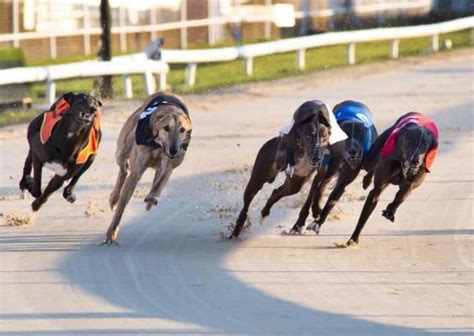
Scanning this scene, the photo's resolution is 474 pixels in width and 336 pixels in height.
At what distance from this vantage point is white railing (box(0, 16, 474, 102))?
59.3 ft

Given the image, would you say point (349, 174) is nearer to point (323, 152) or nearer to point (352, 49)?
point (323, 152)

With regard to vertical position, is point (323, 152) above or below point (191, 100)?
above

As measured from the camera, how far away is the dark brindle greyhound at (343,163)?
992 cm

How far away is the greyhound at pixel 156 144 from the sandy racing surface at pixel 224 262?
0.33 m

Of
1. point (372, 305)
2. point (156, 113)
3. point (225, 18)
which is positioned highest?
point (156, 113)

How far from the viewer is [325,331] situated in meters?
7.14

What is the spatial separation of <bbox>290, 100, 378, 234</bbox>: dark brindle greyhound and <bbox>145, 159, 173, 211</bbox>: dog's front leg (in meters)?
1.05

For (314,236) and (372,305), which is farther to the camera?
(314,236)

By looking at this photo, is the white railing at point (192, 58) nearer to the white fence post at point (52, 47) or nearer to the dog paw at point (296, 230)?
the white fence post at point (52, 47)

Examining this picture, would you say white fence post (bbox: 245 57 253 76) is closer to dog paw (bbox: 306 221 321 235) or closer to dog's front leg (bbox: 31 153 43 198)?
dog's front leg (bbox: 31 153 43 198)

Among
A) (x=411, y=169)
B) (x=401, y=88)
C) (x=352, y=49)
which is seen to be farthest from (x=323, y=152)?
(x=352, y=49)

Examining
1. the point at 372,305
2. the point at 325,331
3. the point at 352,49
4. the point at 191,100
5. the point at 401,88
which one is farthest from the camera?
the point at 352,49

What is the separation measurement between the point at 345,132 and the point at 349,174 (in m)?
0.29

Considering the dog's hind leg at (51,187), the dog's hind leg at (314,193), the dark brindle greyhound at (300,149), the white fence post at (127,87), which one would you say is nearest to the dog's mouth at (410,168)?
the dark brindle greyhound at (300,149)
